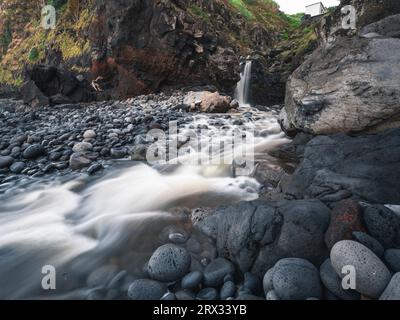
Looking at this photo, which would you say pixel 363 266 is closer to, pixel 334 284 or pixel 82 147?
pixel 334 284

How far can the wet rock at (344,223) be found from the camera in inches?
89.7

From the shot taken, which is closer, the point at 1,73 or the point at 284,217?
the point at 284,217

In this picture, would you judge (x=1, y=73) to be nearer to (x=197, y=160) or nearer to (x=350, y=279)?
(x=197, y=160)

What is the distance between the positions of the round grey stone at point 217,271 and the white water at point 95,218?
2.34 feet

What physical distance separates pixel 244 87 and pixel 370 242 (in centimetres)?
1721

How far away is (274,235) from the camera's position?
2.50m

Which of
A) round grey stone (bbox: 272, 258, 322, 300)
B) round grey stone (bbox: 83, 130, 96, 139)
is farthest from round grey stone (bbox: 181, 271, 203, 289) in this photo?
round grey stone (bbox: 83, 130, 96, 139)

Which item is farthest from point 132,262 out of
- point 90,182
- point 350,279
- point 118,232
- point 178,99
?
point 178,99

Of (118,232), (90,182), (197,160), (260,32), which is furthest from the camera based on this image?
(260,32)

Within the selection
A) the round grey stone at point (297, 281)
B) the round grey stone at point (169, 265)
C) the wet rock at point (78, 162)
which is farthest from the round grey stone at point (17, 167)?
the round grey stone at point (297, 281)

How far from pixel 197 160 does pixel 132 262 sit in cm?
343

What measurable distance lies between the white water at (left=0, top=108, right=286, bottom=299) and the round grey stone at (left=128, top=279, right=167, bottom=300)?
319 millimetres

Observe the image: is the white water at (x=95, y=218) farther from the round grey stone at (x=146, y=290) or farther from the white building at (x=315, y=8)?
the white building at (x=315, y=8)
